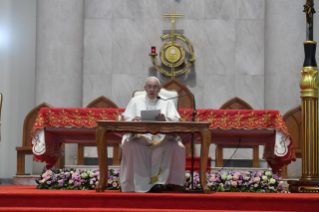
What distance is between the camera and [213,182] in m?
6.74

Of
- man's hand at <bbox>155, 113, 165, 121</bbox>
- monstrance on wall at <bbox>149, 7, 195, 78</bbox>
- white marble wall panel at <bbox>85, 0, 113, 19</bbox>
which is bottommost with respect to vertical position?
man's hand at <bbox>155, 113, 165, 121</bbox>

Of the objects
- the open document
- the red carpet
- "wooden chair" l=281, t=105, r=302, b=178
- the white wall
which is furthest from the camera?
the white wall

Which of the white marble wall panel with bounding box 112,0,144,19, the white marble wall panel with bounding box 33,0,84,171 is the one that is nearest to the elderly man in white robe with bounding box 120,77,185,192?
the white marble wall panel with bounding box 33,0,84,171

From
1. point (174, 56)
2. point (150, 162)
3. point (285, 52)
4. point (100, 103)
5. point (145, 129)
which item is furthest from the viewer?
point (174, 56)

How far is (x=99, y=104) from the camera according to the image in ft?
35.1

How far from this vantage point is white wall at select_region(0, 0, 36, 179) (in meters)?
11.7

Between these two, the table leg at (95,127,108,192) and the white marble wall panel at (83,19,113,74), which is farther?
the white marble wall panel at (83,19,113,74)

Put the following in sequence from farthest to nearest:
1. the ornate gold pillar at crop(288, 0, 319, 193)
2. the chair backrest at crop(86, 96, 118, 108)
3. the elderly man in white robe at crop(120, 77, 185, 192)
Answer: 1. the chair backrest at crop(86, 96, 118, 108)
2. the ornate gold pillar at crop(288, 0, 319, 193)
3. the elderly man in white robe at crop(120, 77, 185, 192)

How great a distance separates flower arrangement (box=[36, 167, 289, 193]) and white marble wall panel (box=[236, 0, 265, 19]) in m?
6.12

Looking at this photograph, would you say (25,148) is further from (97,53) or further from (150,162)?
(150,162)

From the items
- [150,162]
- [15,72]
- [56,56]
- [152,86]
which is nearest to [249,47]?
[56,56]

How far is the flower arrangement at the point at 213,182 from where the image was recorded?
21.9ft

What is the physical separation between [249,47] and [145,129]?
271 inches

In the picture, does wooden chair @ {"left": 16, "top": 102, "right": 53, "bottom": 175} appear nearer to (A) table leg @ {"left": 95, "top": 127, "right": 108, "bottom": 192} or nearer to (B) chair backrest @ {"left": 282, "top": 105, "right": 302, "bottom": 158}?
(A) table leg @ {"left": 95, "top": 127, "right": 108, "bottom": 192}
